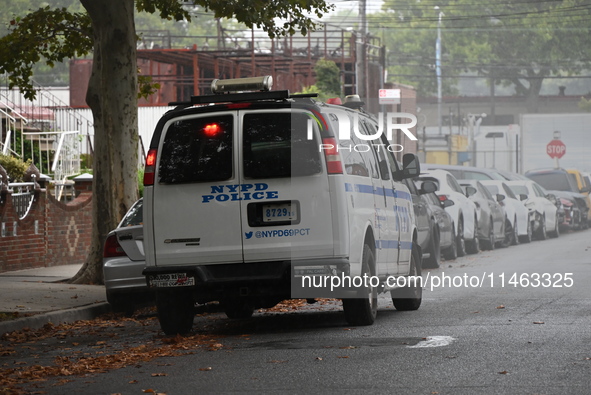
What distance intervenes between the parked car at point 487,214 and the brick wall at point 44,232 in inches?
319

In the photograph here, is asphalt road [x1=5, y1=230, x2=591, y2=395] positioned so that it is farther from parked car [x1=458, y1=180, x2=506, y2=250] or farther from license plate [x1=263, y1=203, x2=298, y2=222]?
parked car [x1=458, y1=180, x2=506, y2=250]

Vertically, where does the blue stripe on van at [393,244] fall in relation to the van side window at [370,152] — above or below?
below

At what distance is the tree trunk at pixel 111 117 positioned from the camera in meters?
16.8

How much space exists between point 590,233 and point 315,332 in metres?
25.3

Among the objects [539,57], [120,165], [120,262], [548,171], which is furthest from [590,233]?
[539,57]

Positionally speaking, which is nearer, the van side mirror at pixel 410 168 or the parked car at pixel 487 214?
the van side mirror at pixel 410 168

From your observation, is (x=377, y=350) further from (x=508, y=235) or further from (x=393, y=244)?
(x=508, y=235)

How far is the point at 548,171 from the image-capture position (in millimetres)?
36781

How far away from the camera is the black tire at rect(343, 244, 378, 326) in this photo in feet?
36.3

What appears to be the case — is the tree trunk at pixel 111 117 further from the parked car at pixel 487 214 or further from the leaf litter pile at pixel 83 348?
the parked car at pixel 487 214

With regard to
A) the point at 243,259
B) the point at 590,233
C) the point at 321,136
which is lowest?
the point at 590,233

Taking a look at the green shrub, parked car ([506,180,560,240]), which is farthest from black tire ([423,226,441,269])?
the green shrub

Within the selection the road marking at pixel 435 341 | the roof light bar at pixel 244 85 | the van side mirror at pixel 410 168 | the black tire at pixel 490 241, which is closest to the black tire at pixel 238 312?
the van side mirror at pixel 410 168

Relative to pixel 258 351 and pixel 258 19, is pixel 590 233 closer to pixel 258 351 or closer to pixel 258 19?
pixel 258 19
